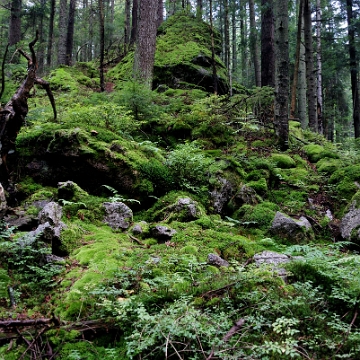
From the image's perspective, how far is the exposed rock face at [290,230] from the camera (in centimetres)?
472

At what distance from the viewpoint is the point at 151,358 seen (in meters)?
2.23

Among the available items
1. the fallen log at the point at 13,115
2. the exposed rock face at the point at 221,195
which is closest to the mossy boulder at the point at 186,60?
the exposed rock face at the point at 221,195

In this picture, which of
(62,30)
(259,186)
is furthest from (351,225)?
(62,30)

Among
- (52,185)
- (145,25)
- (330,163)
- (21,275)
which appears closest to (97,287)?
(21,275)

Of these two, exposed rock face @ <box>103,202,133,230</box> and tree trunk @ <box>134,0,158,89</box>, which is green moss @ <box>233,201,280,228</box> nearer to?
exposed rock face @ <box>103,202,133,230</box>

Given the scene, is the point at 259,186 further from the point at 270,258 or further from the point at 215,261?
the point at 215,261

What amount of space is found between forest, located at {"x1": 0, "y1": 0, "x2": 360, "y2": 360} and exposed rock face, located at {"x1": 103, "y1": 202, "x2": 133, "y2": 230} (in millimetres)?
36

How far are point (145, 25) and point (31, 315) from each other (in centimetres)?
1063

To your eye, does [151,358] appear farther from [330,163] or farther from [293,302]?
[330,163]

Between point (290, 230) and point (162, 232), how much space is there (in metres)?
1.96

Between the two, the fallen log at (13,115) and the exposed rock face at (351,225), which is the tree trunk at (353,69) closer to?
the exposed rock face at (351,225)

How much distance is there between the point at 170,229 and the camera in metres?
4.51

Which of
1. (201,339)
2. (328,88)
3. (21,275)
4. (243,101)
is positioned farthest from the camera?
(328,88)

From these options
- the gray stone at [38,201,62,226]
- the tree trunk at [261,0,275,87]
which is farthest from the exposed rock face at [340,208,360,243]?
the tree trunk at [261,0,275,87]
